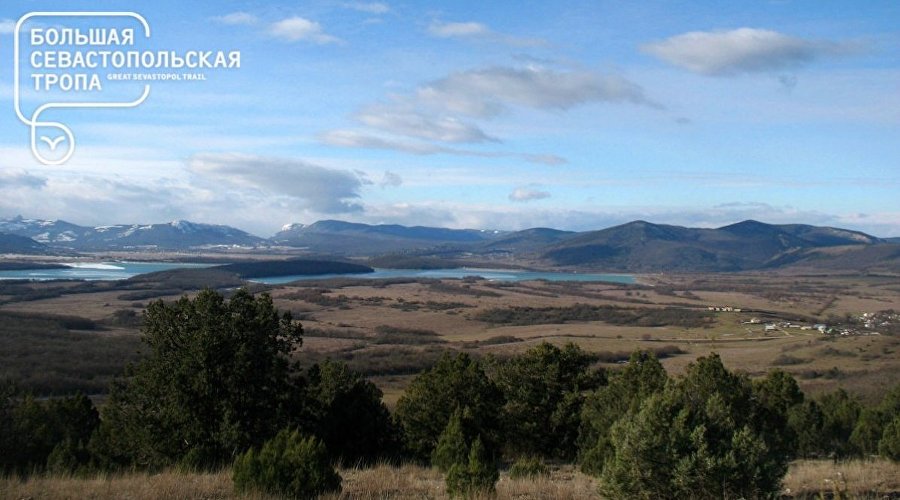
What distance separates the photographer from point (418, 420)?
28.2 metres

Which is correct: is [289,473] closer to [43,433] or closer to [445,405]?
[43,433]

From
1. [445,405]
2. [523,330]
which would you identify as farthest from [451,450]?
[523,330]

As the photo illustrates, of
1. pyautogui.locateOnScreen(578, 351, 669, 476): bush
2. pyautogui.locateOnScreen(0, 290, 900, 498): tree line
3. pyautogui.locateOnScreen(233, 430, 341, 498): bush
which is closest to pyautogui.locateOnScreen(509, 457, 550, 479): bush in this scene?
pyautogui.locateOnScreen(0, 290, 900, 498): tree line

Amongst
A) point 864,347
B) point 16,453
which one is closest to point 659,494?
point 16,453

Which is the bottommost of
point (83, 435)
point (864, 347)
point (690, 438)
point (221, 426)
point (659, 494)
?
point (864, 347)

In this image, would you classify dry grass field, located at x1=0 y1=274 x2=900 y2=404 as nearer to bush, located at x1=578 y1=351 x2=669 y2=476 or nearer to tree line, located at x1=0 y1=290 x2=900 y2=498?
tree line, located at x1=0 y1=290 x2=900 y2=498

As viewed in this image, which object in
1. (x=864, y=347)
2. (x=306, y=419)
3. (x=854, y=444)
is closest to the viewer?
(x=306, y=419)

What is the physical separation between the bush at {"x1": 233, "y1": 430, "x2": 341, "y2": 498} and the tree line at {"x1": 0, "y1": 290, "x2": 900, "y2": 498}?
0.03 meters

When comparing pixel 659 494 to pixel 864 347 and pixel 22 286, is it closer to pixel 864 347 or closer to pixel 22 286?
pixel 864 347

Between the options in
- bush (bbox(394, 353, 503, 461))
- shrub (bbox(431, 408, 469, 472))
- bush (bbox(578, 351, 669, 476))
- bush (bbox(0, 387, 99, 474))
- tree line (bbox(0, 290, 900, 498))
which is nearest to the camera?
tree line (bbox(0, 290, 900, 498))

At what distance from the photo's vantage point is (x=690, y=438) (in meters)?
9.84

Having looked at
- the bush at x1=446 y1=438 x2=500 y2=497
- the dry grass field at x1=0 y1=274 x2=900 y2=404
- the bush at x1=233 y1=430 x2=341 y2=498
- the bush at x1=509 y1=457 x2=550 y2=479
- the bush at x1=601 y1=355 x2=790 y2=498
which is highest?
the bush at x1=601 y1=355 x2=790 y2=498

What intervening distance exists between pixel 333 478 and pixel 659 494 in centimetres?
535

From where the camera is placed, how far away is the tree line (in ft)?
32.3
